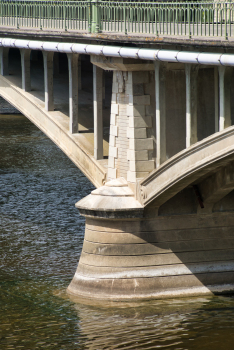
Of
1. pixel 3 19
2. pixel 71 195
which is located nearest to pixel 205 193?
pixel 3 19

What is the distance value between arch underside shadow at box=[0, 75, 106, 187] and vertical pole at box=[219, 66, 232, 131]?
5937 millimetres

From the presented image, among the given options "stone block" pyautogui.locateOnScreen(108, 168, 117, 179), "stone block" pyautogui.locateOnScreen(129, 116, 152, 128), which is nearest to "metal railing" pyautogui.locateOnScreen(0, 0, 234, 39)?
"stone block" pyautogui.locateOnScreen(129, 116, 152, 128)

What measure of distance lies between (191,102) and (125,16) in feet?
13.2

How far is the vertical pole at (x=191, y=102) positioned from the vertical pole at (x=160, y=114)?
1.19m

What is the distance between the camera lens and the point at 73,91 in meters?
22.6

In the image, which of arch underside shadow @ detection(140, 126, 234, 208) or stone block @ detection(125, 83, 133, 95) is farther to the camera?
stone block @ detection(125, 83, 133, 95)

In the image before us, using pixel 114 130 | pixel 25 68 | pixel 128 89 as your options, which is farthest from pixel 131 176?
pixel 25 68

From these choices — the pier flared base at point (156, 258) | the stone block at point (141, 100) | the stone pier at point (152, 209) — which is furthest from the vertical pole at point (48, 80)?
the pier flared base at point (156, 258)

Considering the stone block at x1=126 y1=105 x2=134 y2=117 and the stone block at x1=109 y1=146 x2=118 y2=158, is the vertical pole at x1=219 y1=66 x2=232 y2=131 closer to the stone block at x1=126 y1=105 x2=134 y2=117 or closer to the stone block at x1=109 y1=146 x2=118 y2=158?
the stone block at x1=126 y1=105 x2=134 y2=117

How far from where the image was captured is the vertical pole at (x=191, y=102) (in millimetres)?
17031

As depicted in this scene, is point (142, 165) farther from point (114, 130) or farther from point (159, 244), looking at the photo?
point (159, 244)

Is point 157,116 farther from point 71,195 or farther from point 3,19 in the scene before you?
point 71,195

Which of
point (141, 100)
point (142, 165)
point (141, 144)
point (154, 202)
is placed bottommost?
point (154, 202)

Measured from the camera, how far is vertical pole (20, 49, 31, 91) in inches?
995
